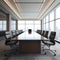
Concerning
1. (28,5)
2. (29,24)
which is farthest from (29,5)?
(29,24)

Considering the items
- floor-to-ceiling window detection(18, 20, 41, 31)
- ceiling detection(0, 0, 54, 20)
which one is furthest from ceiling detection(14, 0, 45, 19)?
floor-to-ceiling window detection(18, 20, 41, 31)

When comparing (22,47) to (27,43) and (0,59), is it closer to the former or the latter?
(27,43)

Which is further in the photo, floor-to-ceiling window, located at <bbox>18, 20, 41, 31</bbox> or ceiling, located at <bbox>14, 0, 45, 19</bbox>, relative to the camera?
floor-to-ceiling window, located at <bbox>18, 20, 41, 31</bbox>

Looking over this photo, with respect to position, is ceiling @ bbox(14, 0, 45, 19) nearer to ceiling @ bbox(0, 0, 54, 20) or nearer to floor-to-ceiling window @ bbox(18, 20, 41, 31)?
ceiling @ bbox(0, 0, 54, 20)

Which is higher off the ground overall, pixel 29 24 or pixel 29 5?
pixel 29 5

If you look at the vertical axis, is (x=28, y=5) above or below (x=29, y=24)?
above

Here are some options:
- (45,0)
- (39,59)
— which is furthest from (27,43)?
(45,0)

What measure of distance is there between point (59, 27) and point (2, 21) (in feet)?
47.1

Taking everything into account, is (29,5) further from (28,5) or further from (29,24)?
(29,24)

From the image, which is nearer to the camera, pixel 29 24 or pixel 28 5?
pixel 28 5

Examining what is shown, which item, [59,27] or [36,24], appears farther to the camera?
[36,24]

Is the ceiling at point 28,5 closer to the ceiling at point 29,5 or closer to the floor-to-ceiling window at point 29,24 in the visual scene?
the ceiling at point 29,5

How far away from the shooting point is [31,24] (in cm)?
2536

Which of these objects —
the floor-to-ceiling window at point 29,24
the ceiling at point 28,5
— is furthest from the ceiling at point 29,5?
the floor-to-ceiling window at point 29,24
